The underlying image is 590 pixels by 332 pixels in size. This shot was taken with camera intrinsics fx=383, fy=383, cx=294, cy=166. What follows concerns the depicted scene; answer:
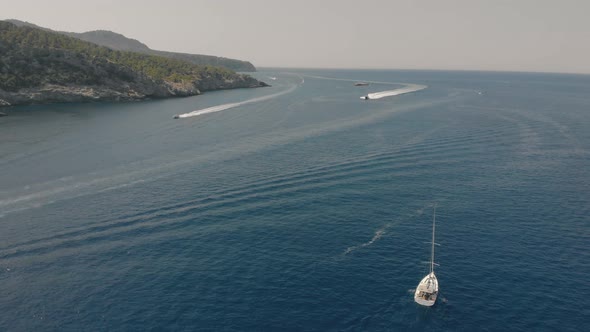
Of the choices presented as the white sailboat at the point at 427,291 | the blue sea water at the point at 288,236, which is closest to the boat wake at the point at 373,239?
the blue sea water at the point at 288,236

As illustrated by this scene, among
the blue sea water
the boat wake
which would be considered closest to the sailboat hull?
the blue sea water

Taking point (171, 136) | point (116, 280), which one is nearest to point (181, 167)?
point (171, 136)

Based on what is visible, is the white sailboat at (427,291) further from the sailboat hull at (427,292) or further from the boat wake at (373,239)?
the boat wake at (373,239)

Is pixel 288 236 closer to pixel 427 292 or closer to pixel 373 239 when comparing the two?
pixel 373 239

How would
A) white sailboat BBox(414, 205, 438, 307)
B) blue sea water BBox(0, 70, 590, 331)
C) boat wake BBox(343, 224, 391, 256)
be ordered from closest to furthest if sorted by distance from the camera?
blue sea water BBox(0, 70, 590, 331) < white sailboat BBox(414, 205, 438, 307) < boat wake BBox(343, 224, 391, 256)

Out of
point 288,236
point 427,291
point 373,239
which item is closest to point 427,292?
point 427,291

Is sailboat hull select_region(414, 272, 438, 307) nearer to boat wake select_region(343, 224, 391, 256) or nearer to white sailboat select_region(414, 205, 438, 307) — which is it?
white sailboat select_region(414, 205, 438, 307)

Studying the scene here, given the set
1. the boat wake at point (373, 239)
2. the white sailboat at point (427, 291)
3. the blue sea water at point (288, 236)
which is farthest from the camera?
the boat wake at point (373, 239)
